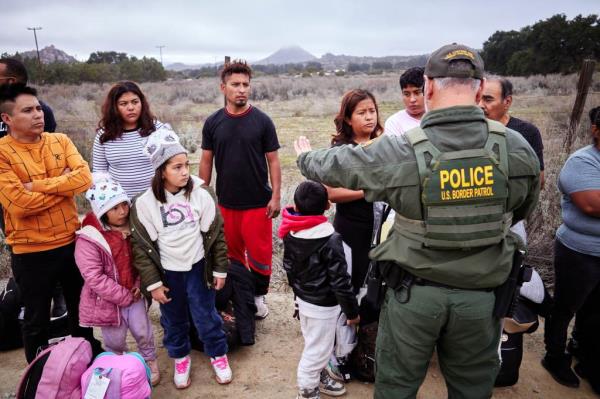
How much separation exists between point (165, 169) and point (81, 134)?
9.24 metres

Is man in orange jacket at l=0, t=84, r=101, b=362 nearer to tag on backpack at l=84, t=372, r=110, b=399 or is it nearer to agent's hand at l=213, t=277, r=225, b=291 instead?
tag on backpack at l=84, t=372, r=110, b=399

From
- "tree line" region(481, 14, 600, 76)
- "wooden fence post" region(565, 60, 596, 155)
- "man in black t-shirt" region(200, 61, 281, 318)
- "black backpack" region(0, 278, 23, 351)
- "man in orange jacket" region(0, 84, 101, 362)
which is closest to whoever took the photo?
"man in orange jacket" region(0, 84, 101, 362)

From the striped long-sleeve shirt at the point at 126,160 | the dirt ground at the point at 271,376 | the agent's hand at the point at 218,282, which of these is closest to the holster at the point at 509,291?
the dirt ground at the point at 271,376

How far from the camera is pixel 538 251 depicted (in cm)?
459

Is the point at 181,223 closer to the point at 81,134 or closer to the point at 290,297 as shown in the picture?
the point at 290,297

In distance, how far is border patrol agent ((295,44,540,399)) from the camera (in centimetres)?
178

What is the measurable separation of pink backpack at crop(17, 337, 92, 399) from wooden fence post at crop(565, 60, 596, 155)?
664 cm

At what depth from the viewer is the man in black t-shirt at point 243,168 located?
368cm

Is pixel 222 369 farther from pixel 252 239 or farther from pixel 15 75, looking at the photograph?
pixel 15 75

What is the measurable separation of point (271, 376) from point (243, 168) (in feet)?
5.91

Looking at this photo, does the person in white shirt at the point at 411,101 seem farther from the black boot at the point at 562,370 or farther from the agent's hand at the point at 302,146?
the black boot at the point at 562,370

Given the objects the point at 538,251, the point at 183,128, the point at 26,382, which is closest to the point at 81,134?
the point at 183,128

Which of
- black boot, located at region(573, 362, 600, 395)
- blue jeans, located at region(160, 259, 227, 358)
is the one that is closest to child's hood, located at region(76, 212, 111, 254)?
blue jeans, located at region(160, 259, 227, 358)

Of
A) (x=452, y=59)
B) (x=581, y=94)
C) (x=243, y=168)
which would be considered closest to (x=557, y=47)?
(x=581, y=94)
